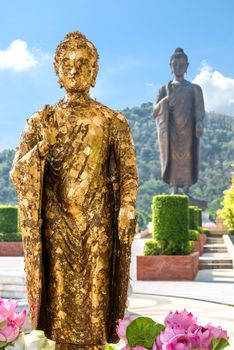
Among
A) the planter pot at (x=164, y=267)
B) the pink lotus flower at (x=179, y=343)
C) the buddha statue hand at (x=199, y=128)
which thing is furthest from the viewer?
the buddha statue hand at (x=199, y=128)

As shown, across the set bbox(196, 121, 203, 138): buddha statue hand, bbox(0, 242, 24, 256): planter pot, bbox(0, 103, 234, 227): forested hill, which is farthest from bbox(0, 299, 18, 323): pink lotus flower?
bbox(0, 103, 234, 227): forested hill

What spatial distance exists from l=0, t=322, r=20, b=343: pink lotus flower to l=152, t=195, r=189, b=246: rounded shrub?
982cm

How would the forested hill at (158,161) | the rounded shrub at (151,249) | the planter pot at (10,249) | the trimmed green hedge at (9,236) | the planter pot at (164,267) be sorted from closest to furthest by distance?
the planter pot at (164,267), the rounded shrub at (151,249), the planter pot at (10,249), the trimmed green hedge at (9,236), the forested hill at (158,161)

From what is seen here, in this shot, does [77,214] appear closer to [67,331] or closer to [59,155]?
[59,155]

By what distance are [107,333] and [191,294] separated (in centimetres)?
629

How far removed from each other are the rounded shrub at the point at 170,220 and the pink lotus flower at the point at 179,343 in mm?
10010

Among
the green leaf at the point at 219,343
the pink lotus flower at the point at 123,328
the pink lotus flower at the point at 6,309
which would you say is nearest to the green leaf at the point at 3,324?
the pink lotus flower at the point at 6,309

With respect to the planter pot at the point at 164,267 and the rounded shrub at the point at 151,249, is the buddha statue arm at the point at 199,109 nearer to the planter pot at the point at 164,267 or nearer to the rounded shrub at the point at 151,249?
the rounded shrub at the point at 151,249

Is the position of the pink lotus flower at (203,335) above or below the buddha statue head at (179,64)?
below

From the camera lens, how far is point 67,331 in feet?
9.33

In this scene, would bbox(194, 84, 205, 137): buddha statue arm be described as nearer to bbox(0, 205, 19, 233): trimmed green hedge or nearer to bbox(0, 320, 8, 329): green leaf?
bbox(0, 205, 19, 233): trimmed green hedge

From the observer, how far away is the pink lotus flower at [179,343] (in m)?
1.31

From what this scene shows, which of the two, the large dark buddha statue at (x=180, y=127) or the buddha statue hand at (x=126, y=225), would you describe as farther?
the large dark buddha statue at (x=180, y=127)

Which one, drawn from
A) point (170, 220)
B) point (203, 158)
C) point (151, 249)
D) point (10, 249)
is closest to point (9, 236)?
point (10, 249)
